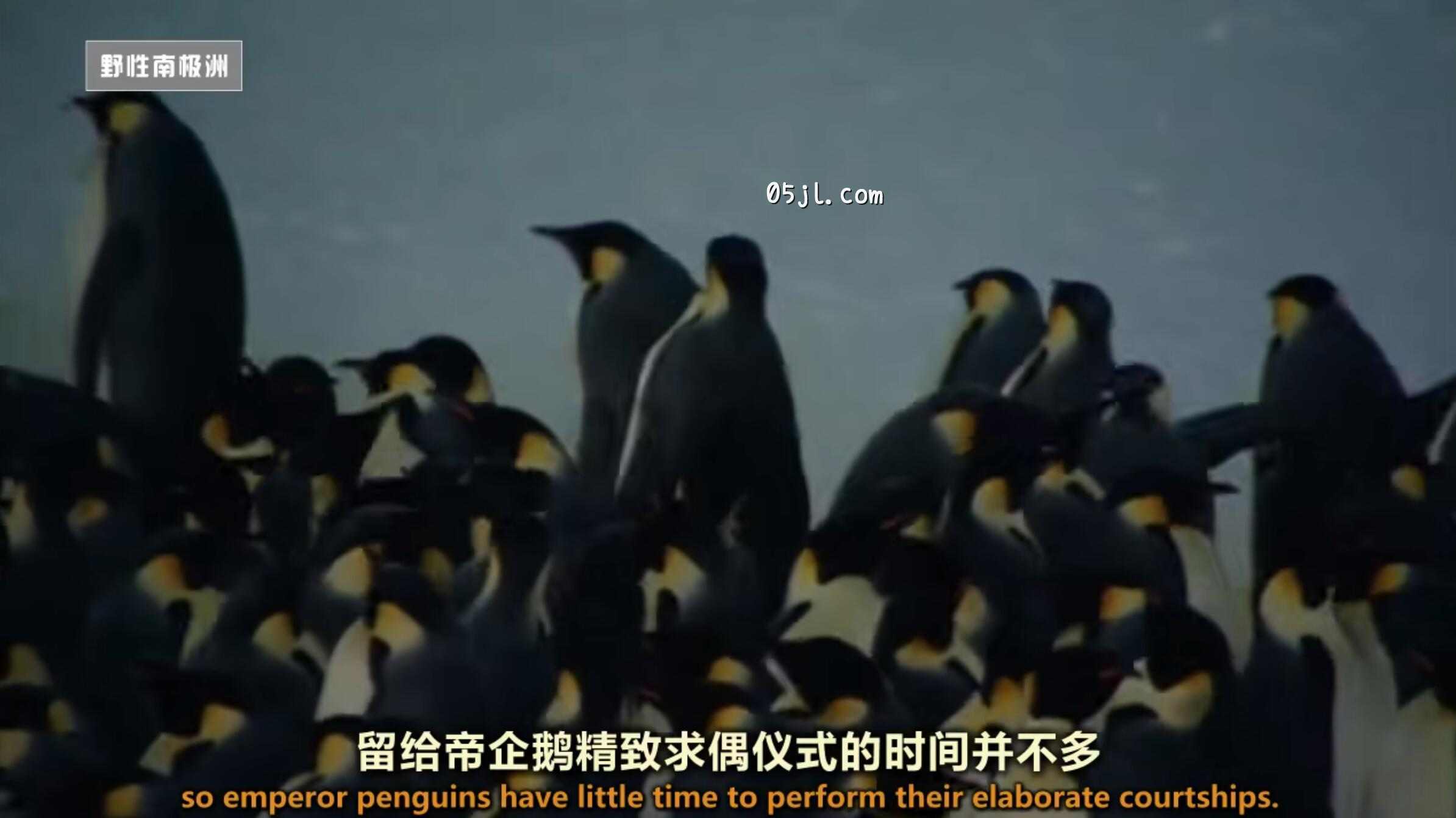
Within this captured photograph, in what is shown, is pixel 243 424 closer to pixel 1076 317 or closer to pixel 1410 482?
pixel 1076 317

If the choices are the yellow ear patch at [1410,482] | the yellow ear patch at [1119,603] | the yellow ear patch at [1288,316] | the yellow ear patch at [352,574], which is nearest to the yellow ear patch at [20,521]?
the yellow ear patch at [352,574]

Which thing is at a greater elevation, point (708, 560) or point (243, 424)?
point (243, 424)

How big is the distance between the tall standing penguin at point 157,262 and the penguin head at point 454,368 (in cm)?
22

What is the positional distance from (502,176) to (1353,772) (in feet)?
3.95

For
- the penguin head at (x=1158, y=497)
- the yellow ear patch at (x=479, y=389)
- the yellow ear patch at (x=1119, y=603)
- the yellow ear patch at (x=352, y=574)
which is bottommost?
the yellow ear patch at (x=1119, y=603)

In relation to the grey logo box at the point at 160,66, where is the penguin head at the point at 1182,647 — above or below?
below

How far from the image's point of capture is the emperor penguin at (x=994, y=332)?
2.11m

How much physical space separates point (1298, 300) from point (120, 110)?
4.66 ft

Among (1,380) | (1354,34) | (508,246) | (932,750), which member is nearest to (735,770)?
(932,750)

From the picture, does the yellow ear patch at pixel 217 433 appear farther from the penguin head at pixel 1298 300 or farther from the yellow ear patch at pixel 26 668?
the penguin head at pixel 1298 300

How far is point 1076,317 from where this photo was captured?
6.97 feet

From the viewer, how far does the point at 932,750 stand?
80.0 inches

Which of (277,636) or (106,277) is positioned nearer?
(277,636)

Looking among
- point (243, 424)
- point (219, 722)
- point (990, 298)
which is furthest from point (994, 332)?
point (219, 722)
